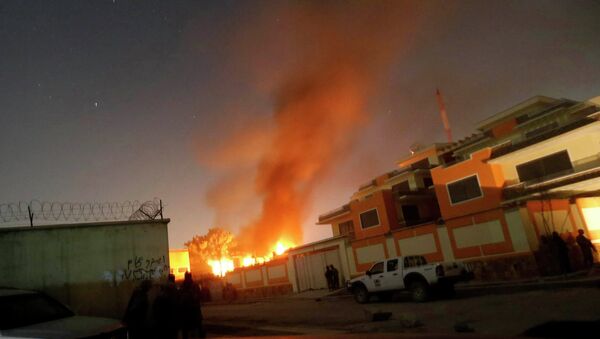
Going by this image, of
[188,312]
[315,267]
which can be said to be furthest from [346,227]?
[188,312]

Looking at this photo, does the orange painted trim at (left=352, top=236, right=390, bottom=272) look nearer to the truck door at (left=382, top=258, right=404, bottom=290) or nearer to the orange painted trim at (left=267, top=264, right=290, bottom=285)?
the orange painted trim at (left=267, top=264, right=290, bottom=285)

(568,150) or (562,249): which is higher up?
(568,150)

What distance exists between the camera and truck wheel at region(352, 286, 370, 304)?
55.1ft

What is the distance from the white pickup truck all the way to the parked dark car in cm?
1111

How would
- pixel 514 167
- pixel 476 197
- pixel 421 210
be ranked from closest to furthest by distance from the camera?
pixel 476 197 → pixel 514 167 → pixel 421 210

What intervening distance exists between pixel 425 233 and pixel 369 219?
20.4ft

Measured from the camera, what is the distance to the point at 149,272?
436 inches

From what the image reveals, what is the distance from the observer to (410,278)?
14891 millimetres

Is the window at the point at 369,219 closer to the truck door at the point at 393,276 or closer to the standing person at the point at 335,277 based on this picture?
the standing person at the point at 335,277

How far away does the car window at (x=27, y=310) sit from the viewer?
6.07 meters

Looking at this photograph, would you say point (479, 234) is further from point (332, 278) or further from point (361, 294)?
point (332, 278)

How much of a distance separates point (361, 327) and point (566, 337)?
29.1 ft

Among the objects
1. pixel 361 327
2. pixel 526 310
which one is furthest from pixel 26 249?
pixel 526 310

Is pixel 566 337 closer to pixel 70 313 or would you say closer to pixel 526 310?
pixel 70 313
